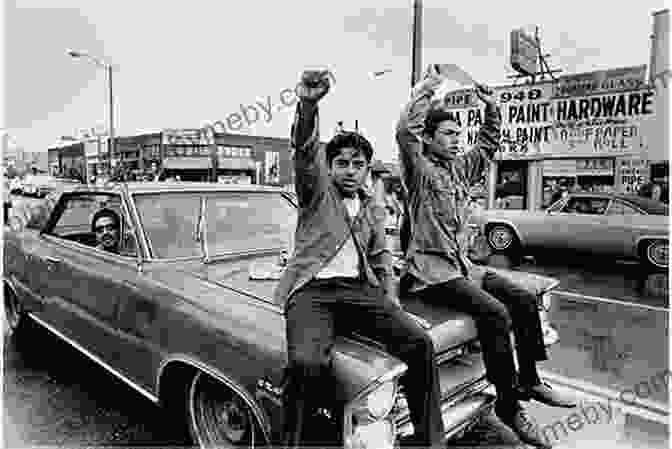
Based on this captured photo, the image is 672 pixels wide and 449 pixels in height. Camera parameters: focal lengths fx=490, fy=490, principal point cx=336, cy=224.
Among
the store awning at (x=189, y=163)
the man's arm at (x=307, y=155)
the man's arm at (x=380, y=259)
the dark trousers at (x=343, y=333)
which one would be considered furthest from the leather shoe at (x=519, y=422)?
the store awning at (x=189, y=163)

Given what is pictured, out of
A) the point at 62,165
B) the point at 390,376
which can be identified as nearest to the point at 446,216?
the point at 390,376

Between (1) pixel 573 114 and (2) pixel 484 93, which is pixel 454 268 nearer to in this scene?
(2) pixel 484 93

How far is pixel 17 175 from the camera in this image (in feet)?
139

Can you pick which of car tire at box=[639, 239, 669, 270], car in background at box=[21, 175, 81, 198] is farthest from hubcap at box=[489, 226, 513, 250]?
car in background at box=[21, 175, 81, 198]

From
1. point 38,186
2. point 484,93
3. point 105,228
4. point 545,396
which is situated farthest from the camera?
point 38,186

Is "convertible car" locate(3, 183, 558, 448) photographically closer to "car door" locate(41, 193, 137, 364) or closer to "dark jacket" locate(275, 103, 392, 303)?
"car door" locate(41, 193, 137, 364)

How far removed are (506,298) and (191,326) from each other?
180 centimetres

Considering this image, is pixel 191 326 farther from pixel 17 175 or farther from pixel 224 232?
pixel 17 175

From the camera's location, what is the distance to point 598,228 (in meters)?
9.44

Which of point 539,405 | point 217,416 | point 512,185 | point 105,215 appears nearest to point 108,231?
point 105,215

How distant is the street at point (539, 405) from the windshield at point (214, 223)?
1.08 metres

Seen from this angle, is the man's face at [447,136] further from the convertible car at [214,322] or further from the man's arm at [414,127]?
the convertible car at [214,322]

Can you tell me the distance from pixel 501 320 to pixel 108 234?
2.73 m

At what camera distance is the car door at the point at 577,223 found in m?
9.52
